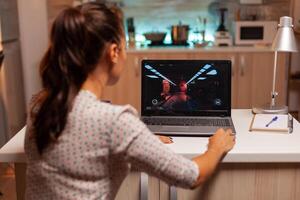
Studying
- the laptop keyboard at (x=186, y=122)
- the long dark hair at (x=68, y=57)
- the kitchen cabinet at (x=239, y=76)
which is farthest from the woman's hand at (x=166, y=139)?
the kitchen cabinet at (x=239, y=76)

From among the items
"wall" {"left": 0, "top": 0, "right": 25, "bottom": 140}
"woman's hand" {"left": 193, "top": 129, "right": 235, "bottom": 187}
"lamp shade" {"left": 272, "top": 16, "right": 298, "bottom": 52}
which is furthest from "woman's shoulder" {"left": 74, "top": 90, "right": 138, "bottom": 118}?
"wall" {"left": 0, "top": 0, "right": 25, "bottom": 140}

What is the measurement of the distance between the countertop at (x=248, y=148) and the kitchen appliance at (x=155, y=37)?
266 centimetres

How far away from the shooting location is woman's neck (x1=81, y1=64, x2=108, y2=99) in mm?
1018

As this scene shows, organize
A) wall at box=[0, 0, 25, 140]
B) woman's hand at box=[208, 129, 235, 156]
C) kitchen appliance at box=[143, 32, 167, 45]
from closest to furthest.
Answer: woman's hand at box=[208, 129, 235, 156]
wall at box=[0, 0, 25, 140]
kitchen appliance at box=[143, 32, 167, 45]

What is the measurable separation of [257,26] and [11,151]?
10.5 ft

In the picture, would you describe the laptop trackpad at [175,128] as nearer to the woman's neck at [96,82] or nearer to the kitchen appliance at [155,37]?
the woman's neck at [96,82]

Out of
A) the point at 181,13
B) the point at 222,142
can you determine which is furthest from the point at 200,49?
the point at 222,142

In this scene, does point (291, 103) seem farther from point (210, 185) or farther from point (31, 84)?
point (210, 185)

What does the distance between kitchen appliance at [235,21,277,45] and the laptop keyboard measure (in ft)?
8.42

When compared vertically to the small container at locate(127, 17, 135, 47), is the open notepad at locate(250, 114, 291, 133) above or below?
below

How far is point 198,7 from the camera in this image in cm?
443

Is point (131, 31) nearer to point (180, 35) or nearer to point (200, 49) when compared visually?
point (180, 35)

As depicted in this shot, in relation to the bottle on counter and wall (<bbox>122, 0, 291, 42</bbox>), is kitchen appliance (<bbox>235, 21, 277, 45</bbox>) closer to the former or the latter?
wall (<bbox>122, 0, 291, 42</bbox>)

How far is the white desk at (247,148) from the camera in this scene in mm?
1383
